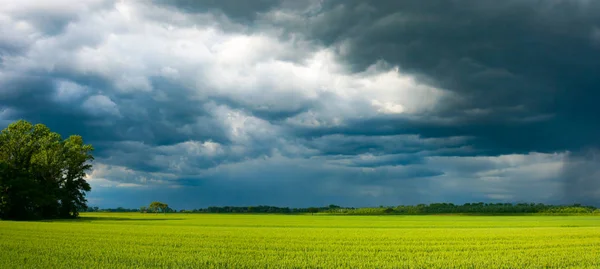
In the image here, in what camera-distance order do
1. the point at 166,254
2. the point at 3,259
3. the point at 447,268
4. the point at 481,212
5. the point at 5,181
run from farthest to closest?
the point at 481,212, the point at 5,181, the point at 166,254, the point at 3,259, the point at 447,268

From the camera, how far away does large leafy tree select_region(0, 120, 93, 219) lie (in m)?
72.0

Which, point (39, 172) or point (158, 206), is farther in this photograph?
point (158, 206)

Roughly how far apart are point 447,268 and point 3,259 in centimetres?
1999

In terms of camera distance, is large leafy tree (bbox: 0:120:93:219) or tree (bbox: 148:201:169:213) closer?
large leafy tree (bbox: 0:120:93:219)

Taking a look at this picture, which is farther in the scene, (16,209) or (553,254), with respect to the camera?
(16,209)

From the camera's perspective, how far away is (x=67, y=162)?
283 ft

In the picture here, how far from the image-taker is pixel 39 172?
81312 mm

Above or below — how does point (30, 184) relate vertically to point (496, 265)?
above

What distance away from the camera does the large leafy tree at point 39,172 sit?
72.0m

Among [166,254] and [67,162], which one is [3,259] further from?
[67,162]

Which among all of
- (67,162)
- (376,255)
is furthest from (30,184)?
(376,255)

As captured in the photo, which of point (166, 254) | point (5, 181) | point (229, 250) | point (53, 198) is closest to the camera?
point (166, 254)

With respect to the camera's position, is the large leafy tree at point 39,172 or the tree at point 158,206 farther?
the tree at point 158,206

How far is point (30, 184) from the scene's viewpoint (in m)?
73.8
